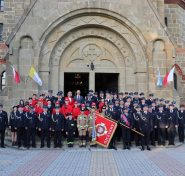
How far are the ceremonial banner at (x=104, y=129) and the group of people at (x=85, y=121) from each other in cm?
25

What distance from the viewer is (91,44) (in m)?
20.6

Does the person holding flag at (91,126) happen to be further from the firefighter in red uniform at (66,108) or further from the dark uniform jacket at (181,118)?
the dark uniform jacket at (181,118)

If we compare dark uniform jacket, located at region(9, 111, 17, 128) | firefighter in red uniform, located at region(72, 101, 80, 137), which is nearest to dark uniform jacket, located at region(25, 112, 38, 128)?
dark uniform jacket, located at region(9, 111, 17, 128)

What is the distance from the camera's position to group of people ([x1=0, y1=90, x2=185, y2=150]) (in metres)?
15.9

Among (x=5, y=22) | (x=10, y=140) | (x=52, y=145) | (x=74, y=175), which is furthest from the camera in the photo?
(x=5, y=22)

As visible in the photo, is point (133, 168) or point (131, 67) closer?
point (133, 168)

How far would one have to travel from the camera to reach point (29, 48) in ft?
63.5

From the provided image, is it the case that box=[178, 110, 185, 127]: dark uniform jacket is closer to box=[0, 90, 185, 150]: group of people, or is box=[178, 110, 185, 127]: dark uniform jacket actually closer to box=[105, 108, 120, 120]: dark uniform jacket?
box=[0, 90, 185, 150]: group of people

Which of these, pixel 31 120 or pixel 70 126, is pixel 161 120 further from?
pixel 31 120

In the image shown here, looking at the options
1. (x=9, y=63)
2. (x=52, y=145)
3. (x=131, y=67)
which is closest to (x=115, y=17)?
(x=131, y=67)

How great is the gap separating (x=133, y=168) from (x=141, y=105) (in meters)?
6.02

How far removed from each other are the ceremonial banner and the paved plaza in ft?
1.59

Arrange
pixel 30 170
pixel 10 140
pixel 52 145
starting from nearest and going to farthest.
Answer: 1. pixel 30 170
2. pixel 52 145
3. pixel 10 140

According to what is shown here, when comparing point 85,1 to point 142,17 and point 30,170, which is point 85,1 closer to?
point 142,17
